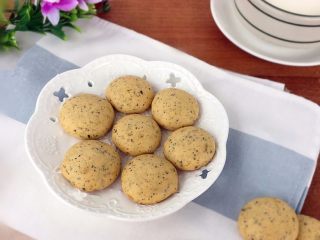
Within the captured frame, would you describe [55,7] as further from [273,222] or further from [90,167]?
[273,222]

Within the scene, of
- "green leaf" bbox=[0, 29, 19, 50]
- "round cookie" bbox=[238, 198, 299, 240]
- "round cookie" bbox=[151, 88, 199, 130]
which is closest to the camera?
"round cookie" bbox=[238, 198, 299, 240]

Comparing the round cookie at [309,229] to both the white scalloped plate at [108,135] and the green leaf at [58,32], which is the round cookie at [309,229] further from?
the green leaf at [58,32]

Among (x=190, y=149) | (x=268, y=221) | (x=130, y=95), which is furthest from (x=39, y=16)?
(x=268, y=221)

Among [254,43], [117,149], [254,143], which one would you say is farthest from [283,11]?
[117,149]

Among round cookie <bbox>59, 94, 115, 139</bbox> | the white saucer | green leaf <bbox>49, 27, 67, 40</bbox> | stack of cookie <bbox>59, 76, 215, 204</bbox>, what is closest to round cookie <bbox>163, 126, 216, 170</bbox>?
stack of cookie <bbox>59, 76, 215, 204</bbox>

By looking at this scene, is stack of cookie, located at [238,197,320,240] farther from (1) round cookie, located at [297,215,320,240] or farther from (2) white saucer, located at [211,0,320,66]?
(2) white saucer, located at [211,0,320,66]

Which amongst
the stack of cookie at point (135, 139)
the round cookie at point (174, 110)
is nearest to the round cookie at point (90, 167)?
the stack of cookie at point (135, 139)
